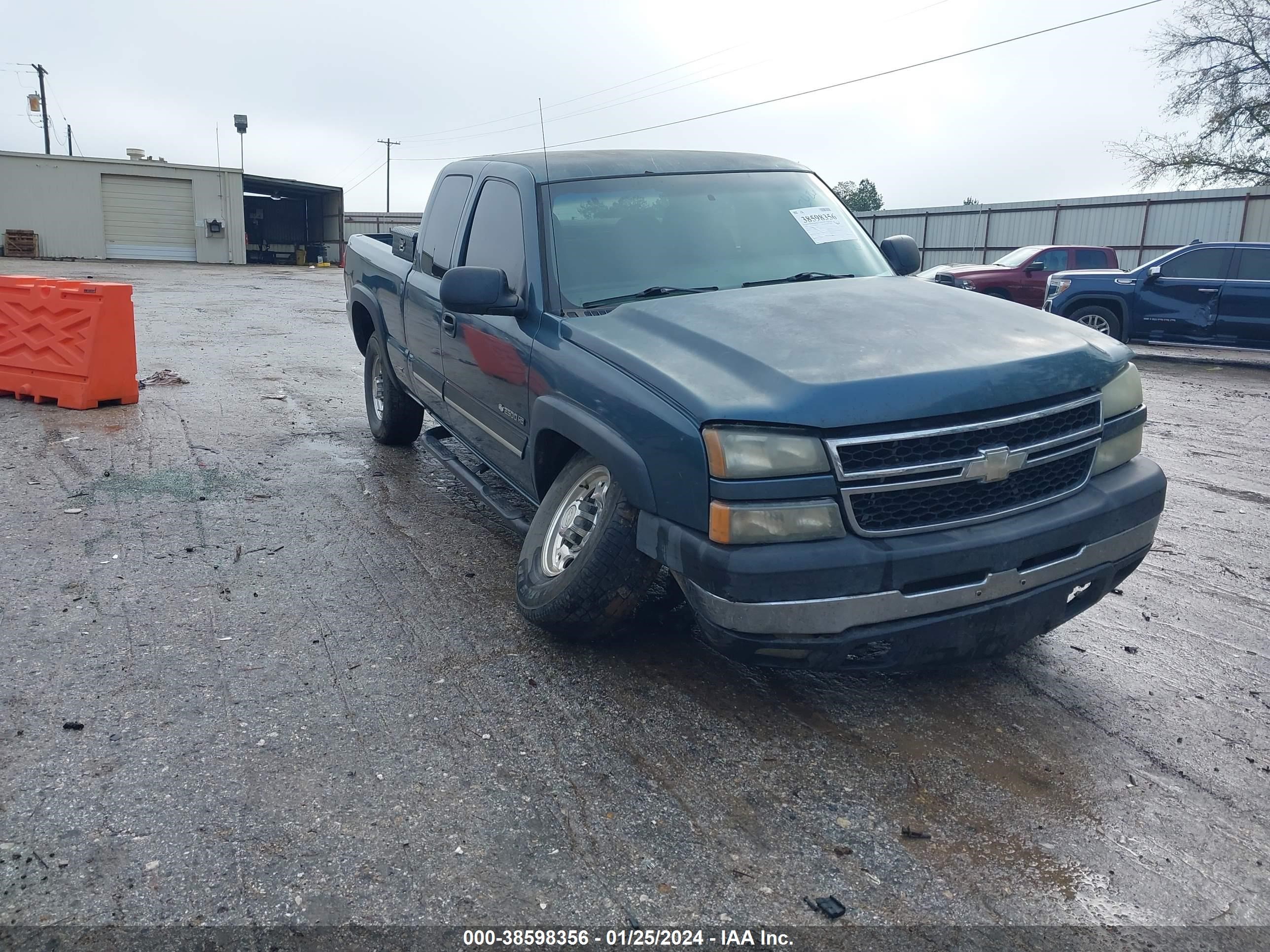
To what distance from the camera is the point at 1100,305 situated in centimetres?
1474

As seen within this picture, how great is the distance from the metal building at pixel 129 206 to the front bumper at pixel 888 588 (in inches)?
1572

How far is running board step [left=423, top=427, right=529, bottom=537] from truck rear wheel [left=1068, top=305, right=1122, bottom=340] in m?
11.4

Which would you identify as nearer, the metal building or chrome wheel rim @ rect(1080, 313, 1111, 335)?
chrome wheel rim @ rect(1080, 313, 1111, 335)

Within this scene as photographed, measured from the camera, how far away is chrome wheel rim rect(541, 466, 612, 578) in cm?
363

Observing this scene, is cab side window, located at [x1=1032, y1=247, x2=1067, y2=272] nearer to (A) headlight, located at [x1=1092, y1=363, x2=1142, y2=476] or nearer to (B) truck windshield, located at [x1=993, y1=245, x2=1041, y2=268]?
(B) truck windshield, located at [x1=993, y1=245, x2=1041, y2=268]

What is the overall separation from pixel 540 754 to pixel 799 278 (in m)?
2.31

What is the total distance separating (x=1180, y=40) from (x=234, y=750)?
34.8 meters

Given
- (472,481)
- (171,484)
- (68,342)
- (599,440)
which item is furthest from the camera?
(68,342)

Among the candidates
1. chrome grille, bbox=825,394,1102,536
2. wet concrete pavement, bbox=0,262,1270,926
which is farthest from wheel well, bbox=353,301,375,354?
chrome grille, bbox=825,394,1102,536

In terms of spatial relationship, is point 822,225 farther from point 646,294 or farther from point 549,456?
point 549,456

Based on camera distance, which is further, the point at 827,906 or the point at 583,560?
the point at 583,560

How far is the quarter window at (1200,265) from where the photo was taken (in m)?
13.9

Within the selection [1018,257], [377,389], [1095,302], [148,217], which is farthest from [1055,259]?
[148,217]

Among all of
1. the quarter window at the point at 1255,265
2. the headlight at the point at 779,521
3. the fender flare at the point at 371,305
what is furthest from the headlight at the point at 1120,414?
the quarter window at the point at 1255,265
